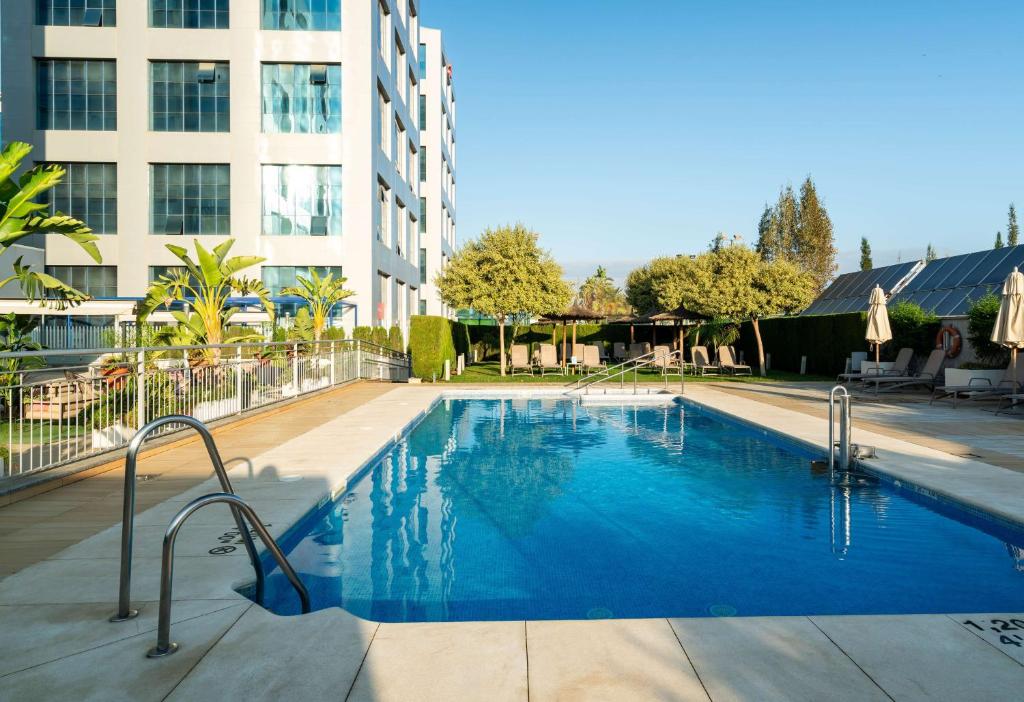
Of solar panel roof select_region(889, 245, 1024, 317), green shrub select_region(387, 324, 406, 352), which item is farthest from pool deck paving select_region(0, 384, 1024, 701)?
solar panel roof select_region(889, 245, 1024, 317)

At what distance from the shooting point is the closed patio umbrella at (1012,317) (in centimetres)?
1292

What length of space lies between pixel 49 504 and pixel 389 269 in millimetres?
25571

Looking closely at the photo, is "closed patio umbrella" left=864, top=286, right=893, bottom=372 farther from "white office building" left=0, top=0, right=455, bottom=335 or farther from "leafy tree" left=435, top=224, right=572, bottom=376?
"white office building" left=0, top=0, right=455, bottom=335

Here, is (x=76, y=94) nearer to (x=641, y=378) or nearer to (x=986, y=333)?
(x=641, y=378)

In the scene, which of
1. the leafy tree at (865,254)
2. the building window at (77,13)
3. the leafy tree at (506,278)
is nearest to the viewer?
the leafy tree at (506,278)

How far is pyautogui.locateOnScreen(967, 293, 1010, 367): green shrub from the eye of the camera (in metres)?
16.3

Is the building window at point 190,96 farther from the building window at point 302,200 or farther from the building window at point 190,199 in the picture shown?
the building window at point 302,200

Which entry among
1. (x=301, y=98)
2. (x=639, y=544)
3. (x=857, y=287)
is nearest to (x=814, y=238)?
(x=857, y=287)

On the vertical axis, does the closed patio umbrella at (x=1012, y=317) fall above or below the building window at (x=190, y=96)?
below

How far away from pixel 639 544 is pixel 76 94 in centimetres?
2970

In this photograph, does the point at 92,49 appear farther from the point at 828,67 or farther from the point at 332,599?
the point at 332,599

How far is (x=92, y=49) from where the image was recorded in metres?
26.2

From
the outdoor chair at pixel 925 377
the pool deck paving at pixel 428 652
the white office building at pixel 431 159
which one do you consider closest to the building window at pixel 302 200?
the white office building at pixel 431 159

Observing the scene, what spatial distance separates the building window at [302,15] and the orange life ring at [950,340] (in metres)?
23.2
